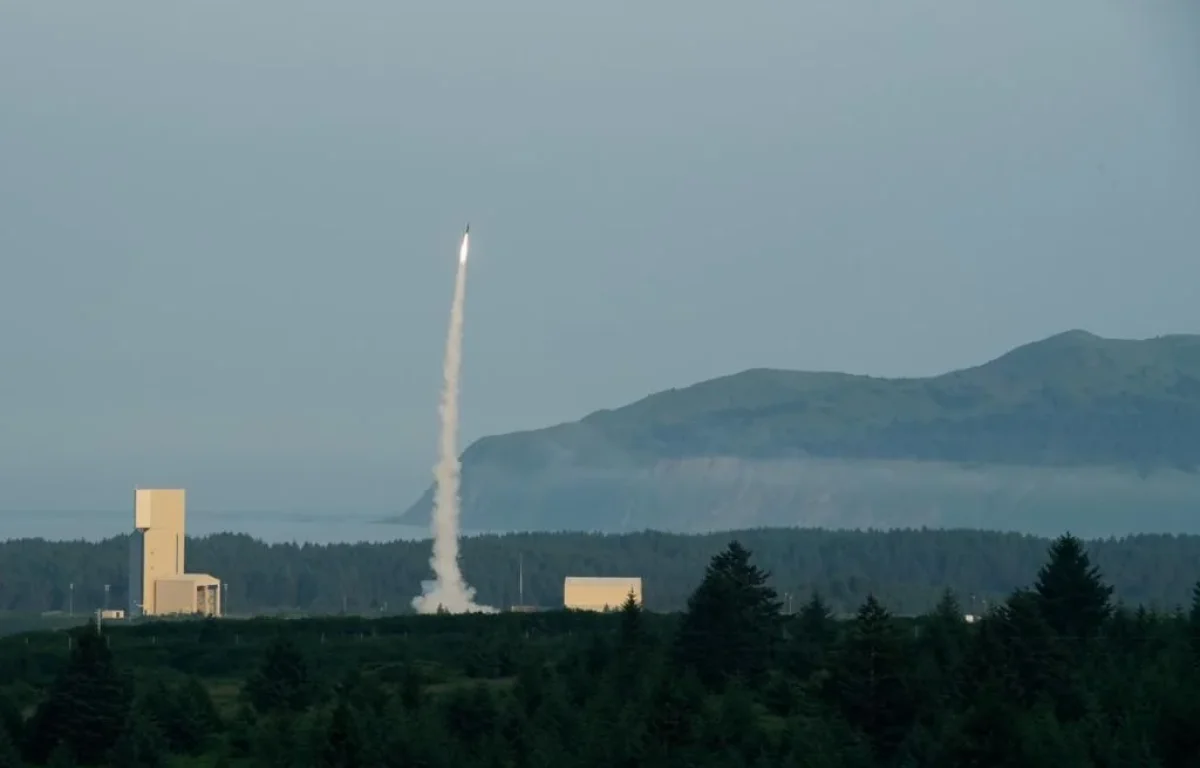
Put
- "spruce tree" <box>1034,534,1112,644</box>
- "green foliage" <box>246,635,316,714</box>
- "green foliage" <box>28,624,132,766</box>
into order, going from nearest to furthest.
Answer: "green foliage" <box>28,624,132,766</box> → "green foliage" <box>246,635,316,714</box> → "spruce tree" <box>1034,534,1112,644</box>

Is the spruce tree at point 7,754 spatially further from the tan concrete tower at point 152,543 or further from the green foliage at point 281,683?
the tan concrete tower at point 152,543

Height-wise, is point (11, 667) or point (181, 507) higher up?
point (181, 507)

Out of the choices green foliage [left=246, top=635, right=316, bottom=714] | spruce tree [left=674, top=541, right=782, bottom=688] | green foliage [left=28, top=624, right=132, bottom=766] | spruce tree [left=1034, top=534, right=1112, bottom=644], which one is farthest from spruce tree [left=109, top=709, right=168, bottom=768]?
spruce tree [left=1034, top=534, right=1112, bottom=644]

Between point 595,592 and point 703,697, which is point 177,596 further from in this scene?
point 703,697

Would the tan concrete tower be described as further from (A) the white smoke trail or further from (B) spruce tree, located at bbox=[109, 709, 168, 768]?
(B) spruce tree, located at bbox=[109, 709, 168, 768]

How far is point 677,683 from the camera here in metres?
73.6

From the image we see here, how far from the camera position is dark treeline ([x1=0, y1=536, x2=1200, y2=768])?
67.5 m

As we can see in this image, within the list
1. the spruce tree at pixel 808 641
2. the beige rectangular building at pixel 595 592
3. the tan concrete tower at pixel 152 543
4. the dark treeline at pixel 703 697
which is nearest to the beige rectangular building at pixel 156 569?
the tan concrete tower at pixel 152 543

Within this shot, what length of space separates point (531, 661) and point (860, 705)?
17833 millimetres

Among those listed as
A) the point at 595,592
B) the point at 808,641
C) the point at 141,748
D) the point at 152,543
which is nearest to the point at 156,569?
the point at 152,543

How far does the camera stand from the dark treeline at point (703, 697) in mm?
67500

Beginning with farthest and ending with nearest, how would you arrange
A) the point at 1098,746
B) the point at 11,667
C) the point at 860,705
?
the point at 11,667
the point at 860,705
the point at 1098,746

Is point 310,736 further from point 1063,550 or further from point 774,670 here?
point 1063,550

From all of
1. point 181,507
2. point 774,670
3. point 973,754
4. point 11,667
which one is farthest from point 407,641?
point 973,754
